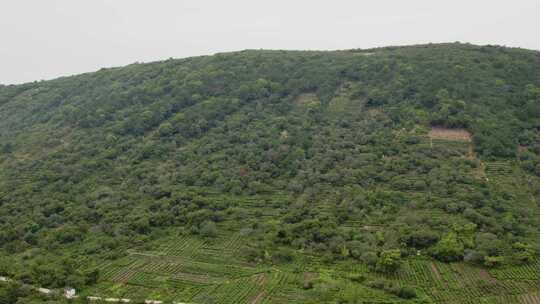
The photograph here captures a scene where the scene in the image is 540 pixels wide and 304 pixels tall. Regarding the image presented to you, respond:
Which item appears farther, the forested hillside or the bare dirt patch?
the bare dirt patch

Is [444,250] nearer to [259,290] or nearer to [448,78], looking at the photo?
[259,290]

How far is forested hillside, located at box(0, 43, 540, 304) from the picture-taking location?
1329 inches

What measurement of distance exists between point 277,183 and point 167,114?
77.6 feet

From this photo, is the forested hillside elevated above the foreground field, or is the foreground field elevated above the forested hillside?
the forested hillside

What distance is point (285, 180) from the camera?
48.4m

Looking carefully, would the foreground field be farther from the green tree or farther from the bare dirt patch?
the bare dirt patch

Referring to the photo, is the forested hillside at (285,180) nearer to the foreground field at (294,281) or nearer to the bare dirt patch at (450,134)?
the foreground field at (294,281)

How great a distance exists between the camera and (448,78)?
195ft

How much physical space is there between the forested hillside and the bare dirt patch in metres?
0.28

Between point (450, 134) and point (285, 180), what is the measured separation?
20616 mm

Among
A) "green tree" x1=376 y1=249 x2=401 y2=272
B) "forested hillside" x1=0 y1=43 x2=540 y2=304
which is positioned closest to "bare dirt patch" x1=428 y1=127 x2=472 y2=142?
"forested hillside" x1=0 y1=43 x2=540 y2=304

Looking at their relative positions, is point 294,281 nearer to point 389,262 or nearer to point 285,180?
point 389,262

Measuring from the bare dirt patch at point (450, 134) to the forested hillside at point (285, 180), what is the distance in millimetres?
283

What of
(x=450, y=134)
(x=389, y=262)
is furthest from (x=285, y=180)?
(x=450, y=134)
